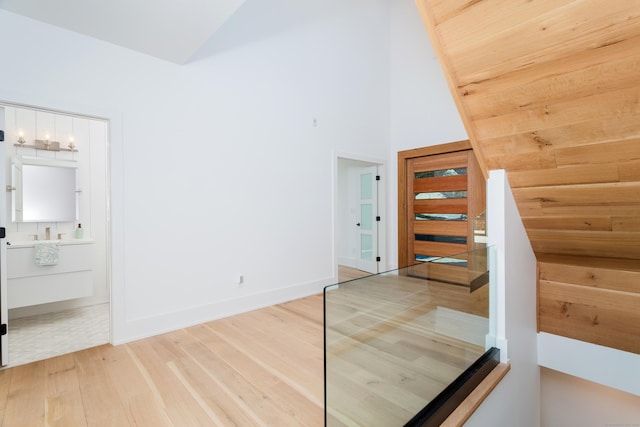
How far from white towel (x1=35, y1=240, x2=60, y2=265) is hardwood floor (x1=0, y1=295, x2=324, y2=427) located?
1228 millimetres

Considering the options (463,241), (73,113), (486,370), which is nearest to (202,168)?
(73,113)

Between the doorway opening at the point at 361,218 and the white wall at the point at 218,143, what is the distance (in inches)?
37.8

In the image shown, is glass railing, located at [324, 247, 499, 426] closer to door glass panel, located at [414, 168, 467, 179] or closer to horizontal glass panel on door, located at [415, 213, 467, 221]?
horizontal glass panel on door, located at [415, 213, 467, 221]

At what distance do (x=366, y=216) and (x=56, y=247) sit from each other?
445 centimetres

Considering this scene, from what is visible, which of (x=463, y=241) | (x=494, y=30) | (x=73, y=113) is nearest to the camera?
(x=494, y=30)

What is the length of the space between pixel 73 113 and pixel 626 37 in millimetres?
3441

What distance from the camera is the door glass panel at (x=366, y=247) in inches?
215

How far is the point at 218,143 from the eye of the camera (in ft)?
10.3

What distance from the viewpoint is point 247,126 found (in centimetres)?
338

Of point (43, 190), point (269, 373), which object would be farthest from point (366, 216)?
point (43, 190)

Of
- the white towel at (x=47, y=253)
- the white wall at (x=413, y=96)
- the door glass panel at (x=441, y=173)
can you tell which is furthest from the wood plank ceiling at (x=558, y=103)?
the white towel at (x=47, y=253)

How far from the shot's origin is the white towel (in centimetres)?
303

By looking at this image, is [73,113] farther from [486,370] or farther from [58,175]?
[486,370]

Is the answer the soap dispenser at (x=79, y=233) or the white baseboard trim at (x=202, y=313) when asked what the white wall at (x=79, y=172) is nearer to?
the soap dispenser at (x=79, y=233)
